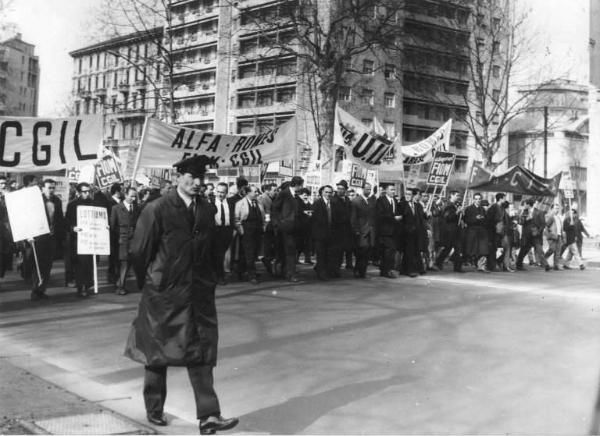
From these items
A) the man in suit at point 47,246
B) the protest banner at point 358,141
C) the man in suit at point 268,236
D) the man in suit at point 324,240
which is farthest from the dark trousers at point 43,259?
the protest banner at point 358,141

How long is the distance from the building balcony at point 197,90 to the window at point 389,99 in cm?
1778

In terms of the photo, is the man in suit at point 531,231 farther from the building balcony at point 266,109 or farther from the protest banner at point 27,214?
the building balcony at point 266,109

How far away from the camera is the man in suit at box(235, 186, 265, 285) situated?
1337cm

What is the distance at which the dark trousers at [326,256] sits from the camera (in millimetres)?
14008

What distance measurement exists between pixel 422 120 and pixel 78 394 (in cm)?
6791

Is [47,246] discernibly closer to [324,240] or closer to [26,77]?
[324,240]

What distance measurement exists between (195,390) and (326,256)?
384 inches

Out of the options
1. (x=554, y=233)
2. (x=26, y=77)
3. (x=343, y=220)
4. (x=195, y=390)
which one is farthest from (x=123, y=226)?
(x=26, y=77)

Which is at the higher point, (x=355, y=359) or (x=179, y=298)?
(x=179, y=298)

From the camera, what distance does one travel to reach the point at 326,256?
14.3 m

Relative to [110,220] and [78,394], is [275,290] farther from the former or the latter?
[78,394]

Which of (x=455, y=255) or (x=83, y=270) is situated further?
(x=455, y=255)

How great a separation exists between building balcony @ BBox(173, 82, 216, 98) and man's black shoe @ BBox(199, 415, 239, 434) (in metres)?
69.8

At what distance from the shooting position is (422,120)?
7100 cm
